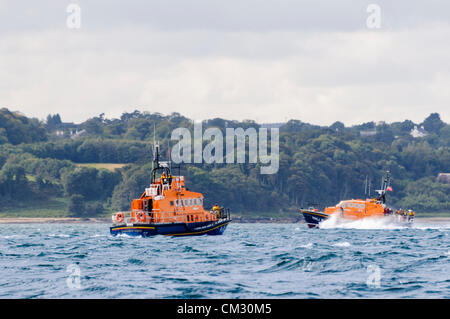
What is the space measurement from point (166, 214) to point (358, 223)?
37202mm

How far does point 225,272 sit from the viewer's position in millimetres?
39094

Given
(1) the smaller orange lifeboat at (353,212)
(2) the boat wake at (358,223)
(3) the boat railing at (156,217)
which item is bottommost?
(2) the boat wake at (358,223)

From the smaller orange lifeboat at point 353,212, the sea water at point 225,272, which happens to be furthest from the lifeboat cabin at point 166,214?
the smaller orange lifeboat at point 353,212

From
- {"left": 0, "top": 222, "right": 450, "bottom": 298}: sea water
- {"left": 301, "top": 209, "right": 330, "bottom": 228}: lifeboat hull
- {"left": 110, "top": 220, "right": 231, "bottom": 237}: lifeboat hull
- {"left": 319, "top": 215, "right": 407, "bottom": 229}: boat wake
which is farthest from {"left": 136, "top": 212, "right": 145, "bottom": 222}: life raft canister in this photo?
{"left": 319, "top": 215, "right": 407, "bottom": 229}: boat wake

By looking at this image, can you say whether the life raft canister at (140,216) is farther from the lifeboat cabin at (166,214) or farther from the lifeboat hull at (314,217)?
the lifeboat hull at (314,217)

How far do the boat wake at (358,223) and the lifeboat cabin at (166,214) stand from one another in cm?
3167

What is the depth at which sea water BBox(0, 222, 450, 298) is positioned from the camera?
33.1 meters

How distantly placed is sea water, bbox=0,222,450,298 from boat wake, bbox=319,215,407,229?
43.4 m

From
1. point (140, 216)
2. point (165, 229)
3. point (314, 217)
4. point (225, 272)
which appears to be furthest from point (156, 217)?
point (314, 217)

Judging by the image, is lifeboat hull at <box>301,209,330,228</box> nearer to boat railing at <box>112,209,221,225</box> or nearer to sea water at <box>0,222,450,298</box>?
boat railing at <box>112,209,221,225</box>

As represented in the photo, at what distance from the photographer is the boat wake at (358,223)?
100m

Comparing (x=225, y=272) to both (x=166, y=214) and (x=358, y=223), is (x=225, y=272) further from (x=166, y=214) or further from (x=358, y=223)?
(x=358, y=223)
